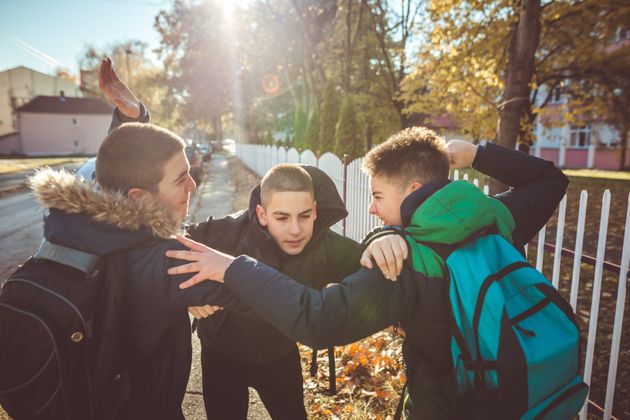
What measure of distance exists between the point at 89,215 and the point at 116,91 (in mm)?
1509

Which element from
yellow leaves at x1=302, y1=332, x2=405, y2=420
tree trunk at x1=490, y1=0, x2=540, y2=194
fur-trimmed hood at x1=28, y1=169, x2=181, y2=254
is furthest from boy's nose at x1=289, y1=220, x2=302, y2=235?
tree trunk at x1=490, y1=0, x2=540, y2=194

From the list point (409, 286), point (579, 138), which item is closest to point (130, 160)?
point (409, 286)

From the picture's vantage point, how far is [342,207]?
229cm

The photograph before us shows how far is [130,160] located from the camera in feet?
4.77

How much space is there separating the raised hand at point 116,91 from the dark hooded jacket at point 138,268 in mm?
1247

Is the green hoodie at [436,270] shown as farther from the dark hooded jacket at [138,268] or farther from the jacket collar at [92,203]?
the jacket collar at [92,203]

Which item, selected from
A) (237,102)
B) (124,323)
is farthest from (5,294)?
(237,102)

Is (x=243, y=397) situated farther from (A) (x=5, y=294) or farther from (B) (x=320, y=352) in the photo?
(B) (x=320, y=352)

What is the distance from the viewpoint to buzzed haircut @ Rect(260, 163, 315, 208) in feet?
6.79

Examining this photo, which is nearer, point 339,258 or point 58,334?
point 58,334

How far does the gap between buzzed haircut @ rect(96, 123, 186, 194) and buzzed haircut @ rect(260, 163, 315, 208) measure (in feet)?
2.23

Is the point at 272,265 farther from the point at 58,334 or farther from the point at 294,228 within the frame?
the point at 58,334

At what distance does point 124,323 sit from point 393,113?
79.3ft

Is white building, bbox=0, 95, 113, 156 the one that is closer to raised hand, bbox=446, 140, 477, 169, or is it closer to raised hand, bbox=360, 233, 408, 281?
raised hand, bbox=446, 140, 477, 169
